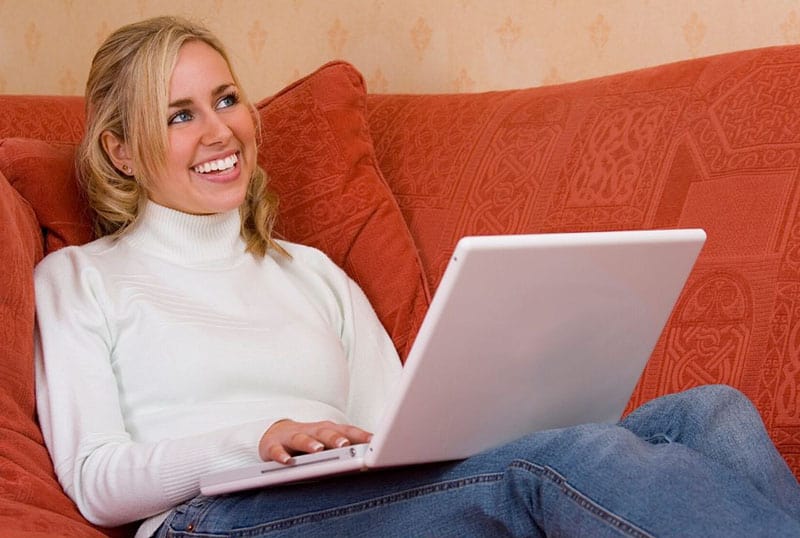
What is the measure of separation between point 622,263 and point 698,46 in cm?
105

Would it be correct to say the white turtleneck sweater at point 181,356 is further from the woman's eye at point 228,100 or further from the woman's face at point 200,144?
the woman's eye at point 228,100

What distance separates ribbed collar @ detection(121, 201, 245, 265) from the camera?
5.37 feet

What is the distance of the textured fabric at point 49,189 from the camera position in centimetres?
165

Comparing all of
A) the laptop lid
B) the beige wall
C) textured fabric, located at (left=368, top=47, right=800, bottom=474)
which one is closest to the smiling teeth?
textured fabric, located at (left=368, top=47, right=800, bottom=474)

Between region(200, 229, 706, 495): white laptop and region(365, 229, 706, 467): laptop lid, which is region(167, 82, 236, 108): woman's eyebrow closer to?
region(200, 229, 706, 495): white laptop

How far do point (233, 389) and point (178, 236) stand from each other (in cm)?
26

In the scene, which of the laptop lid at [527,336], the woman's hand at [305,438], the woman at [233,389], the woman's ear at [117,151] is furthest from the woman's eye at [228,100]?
the laptop lid at [527,336]

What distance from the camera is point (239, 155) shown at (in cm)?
170

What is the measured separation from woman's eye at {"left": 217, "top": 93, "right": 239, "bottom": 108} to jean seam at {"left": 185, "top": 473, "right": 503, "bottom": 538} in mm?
700

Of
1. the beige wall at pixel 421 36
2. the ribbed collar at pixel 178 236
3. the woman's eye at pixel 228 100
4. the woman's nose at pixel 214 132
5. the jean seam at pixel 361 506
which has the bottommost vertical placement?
the jean seam at pixel 361 506

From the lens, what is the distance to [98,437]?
1.36 m

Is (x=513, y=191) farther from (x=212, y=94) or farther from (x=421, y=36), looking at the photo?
(x=421, y=36)

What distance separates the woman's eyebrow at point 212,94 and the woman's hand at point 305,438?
22.5 inches

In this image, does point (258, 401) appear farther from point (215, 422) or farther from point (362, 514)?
point (362, 514)
